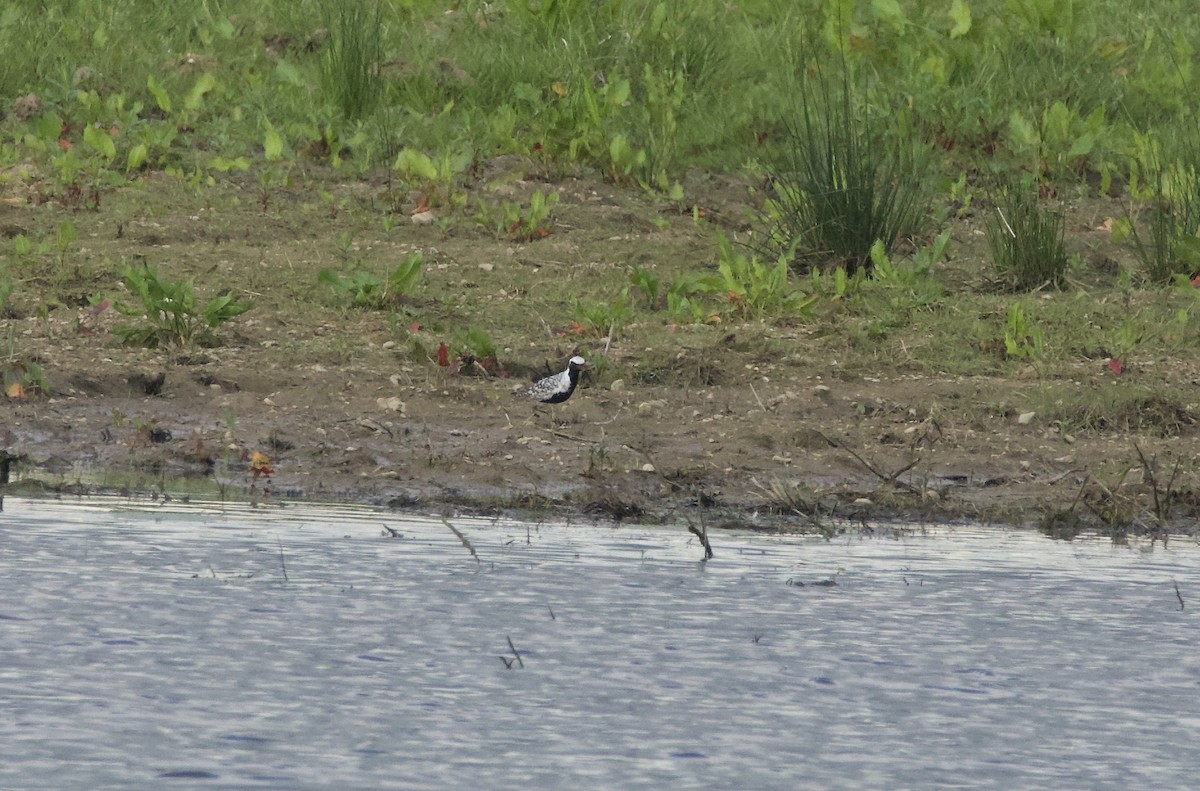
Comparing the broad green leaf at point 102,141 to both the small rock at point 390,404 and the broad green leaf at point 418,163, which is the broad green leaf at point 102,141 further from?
the small rock at point 390,404

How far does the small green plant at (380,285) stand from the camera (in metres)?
7.86

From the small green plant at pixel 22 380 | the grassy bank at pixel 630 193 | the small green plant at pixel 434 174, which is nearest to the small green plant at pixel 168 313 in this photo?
the grassy bank at pixel 630 193

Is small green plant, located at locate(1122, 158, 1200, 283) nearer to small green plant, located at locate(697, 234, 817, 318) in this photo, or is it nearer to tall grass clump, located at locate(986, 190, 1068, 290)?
tall grass clump, located at locate(986, 190, 1068, 290)

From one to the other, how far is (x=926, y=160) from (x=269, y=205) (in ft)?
10.2

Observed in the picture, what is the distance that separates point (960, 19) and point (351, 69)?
3321 millimetres

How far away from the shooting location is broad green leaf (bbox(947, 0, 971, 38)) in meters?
10.8

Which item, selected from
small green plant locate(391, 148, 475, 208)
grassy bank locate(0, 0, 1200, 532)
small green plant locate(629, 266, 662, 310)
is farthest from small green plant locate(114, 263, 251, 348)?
small green plant locate(391, 148, 475, 208)

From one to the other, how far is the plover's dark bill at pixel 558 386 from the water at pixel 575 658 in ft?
4.42

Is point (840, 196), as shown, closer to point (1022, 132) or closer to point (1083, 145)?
point (1022, 132)

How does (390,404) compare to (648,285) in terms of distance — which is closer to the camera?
(390,404)

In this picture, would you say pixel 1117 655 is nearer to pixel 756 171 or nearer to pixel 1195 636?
pixel 1195 636

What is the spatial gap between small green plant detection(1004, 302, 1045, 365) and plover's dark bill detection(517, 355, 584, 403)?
1696 millimetres

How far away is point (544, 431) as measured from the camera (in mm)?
6449

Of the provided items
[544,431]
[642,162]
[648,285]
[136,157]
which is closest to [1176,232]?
[648,285]
